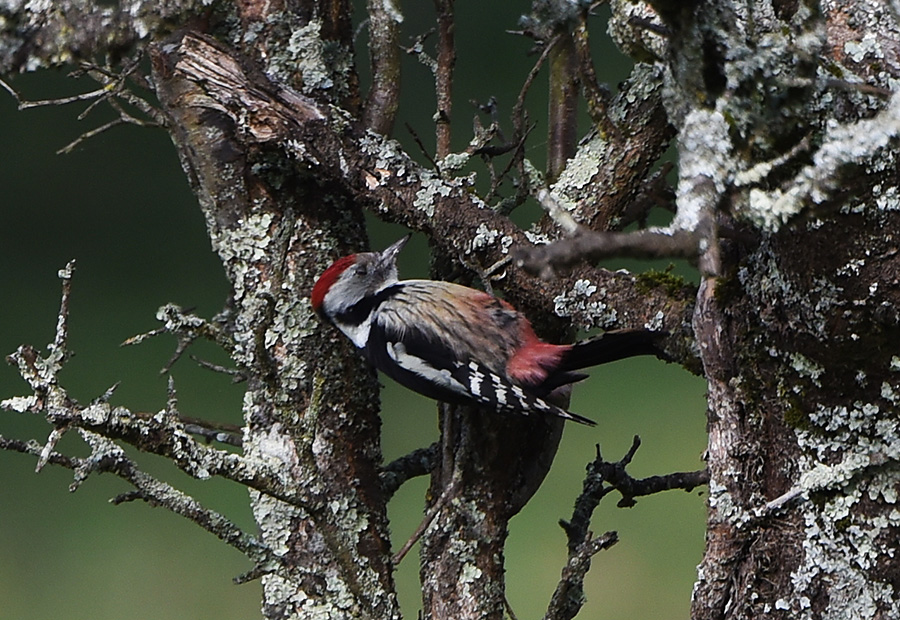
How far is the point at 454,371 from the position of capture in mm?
1283

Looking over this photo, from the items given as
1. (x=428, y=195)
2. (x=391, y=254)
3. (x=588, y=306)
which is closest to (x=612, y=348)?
(x=588, y=306)

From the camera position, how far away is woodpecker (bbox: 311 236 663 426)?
45.4 inches

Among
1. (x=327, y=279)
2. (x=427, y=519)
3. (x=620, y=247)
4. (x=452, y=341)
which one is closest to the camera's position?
(x=620, y=247)

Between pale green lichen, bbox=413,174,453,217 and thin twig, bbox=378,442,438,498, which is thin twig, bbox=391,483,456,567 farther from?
pale green lichen, bbox=413,174,453,217

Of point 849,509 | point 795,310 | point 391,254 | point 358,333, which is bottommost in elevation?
point 849,509

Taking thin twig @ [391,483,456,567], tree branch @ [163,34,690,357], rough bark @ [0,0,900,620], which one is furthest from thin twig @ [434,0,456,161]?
thin twig @ [391,483,456,567]

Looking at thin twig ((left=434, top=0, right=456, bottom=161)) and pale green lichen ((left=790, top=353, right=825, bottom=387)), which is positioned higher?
thin twig ((left=434, top=0, right=456, bottom=161))

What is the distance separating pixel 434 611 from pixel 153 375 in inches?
72.5

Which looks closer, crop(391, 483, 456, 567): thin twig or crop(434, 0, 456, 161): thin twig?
crop(391, 483, 456, 567): thin twig

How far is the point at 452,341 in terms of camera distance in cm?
140

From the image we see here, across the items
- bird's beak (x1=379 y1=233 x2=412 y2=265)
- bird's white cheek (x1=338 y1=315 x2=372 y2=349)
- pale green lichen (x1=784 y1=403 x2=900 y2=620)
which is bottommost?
pale green lichen (x1=784 y1=403 x2=900 y2=620)

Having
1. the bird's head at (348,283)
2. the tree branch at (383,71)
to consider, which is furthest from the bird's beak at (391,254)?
the tree branch at (383,71)

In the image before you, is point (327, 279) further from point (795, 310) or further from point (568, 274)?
point (795, 310)

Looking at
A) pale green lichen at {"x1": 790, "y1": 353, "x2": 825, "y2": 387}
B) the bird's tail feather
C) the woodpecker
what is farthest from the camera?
the woodpecker
